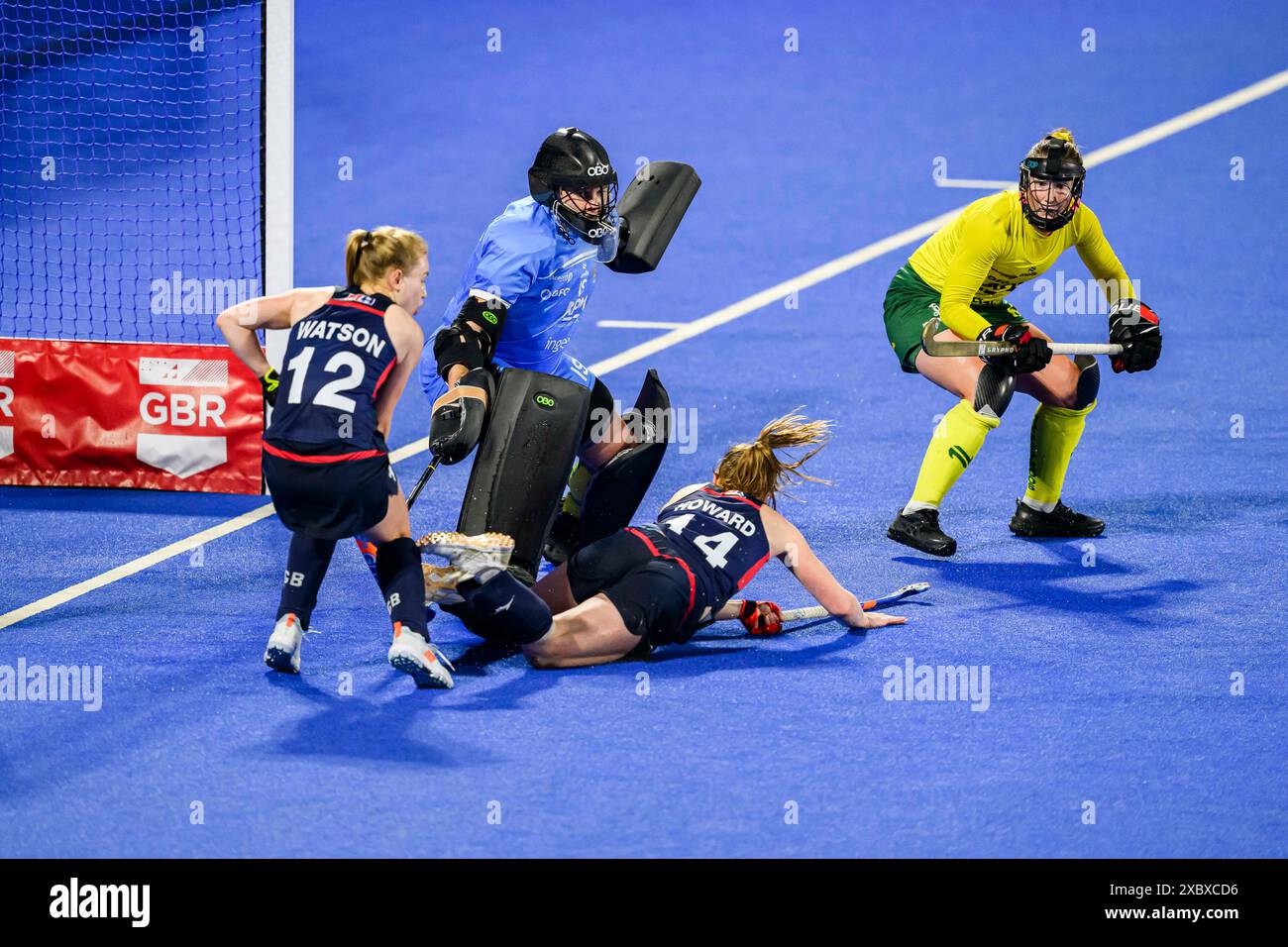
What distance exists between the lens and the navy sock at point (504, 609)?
238 inches

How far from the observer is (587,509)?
7637mm

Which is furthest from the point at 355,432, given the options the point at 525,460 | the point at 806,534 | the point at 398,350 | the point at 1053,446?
the point at 1053,446

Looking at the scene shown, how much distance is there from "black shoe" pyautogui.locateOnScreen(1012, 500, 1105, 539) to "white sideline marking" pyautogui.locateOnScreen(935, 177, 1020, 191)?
466cm

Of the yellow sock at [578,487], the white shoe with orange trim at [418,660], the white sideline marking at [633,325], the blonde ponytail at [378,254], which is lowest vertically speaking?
the white shoe with orange trim at [418,660]

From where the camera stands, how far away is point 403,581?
614 centimetres

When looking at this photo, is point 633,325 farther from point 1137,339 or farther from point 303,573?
point 303,573

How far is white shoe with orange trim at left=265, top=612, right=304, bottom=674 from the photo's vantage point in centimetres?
623

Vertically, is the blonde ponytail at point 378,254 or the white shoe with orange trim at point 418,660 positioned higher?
the blonde ponytail at point 378,254

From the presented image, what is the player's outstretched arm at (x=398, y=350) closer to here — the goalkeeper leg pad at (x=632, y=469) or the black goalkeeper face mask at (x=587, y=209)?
the black goalkeeper face mask at (x=587, y=209)

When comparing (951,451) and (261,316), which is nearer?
(261,316)

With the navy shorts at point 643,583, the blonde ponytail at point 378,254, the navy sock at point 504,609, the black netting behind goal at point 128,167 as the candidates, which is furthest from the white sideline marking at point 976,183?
the navy sock at point 504,609

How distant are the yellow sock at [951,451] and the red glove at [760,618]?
160 cm

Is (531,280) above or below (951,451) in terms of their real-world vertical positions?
above

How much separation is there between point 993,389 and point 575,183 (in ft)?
7.70
